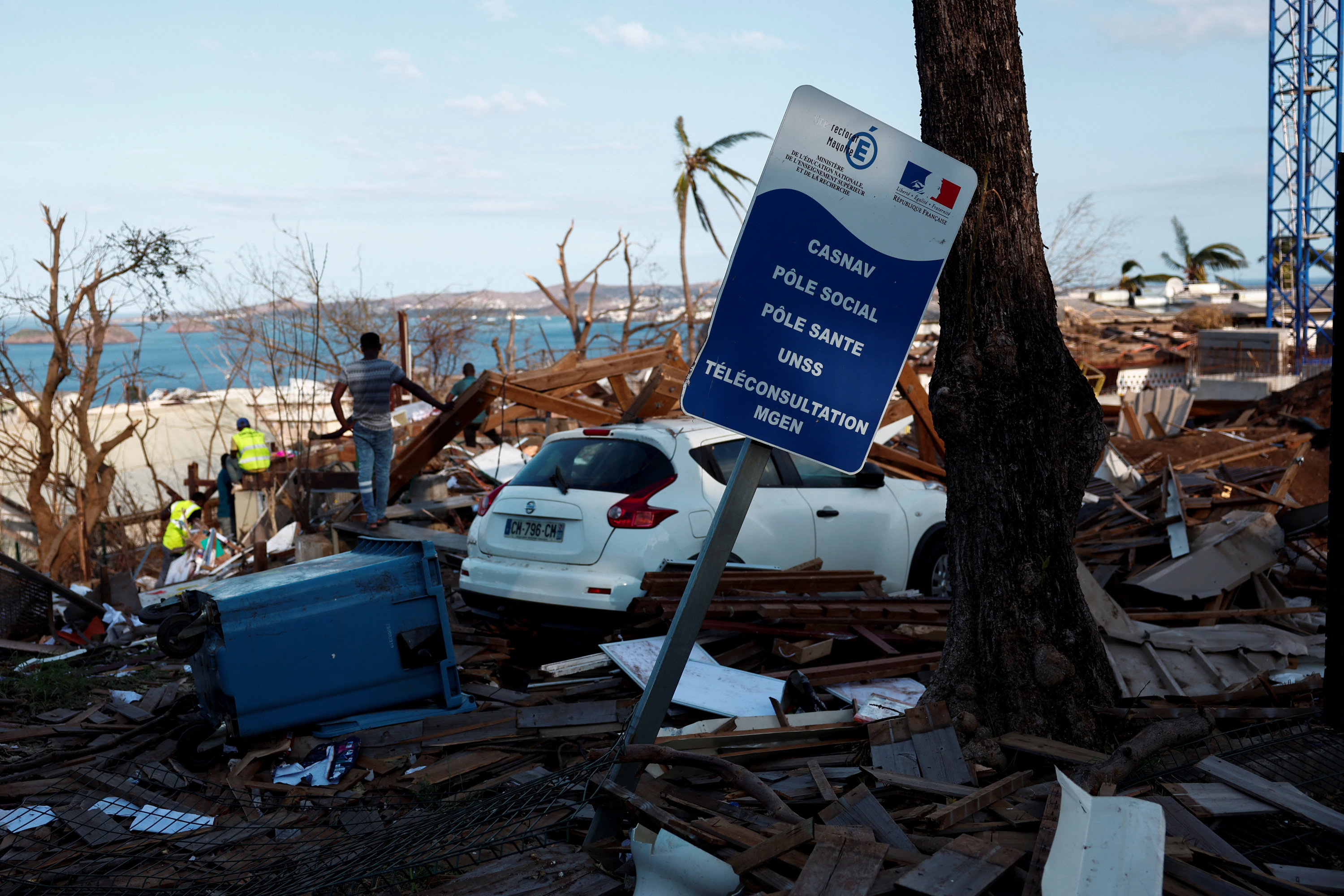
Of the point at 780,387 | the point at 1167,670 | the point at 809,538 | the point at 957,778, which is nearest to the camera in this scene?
the point at 780,387

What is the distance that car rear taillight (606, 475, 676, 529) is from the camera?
6578 millimetres

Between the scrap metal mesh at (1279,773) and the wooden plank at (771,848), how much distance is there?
4.78 ft

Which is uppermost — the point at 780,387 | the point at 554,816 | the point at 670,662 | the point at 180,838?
the point at 780,387

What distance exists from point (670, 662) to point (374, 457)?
808 cm

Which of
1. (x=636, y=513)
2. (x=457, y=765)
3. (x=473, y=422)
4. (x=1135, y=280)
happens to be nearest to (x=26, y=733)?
(x=457, y=765)

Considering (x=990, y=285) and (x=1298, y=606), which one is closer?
(x=990, y=285)

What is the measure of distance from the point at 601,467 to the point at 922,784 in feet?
12.1

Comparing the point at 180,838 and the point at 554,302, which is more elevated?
the point at 554,302

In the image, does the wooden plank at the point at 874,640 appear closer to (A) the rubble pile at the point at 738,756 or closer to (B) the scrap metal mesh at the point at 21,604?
(A) the rubble pile at the point at 738,756

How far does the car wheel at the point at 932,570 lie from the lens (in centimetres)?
815

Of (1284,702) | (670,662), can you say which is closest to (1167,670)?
(1284,702)

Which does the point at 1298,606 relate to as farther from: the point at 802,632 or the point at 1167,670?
the point at 802,632

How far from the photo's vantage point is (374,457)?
10.9 metres

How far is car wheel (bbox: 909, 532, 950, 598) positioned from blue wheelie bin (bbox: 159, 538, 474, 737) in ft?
13.0
